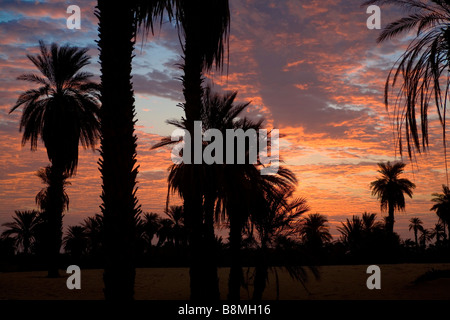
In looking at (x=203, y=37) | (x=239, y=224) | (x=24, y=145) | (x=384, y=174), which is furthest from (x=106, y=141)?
(x=384, y=174)

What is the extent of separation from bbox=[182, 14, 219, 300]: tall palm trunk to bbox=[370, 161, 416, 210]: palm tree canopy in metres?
39.2

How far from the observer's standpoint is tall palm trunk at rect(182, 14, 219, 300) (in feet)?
38.1

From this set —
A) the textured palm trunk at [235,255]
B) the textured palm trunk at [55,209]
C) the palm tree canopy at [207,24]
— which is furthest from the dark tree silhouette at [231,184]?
the textured palm trunk at [55,209]

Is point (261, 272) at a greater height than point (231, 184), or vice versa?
point (231, 184)

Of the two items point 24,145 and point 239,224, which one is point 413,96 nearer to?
point 239,224

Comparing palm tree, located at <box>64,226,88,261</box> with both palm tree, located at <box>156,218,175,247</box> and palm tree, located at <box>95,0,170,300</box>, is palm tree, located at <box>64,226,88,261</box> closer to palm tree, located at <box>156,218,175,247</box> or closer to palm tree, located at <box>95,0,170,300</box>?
palm tree, located at <box>156,218,175,247</box>

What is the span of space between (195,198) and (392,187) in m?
40.4

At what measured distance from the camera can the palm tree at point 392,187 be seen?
4638cm

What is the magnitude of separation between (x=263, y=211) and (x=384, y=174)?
1503 inches

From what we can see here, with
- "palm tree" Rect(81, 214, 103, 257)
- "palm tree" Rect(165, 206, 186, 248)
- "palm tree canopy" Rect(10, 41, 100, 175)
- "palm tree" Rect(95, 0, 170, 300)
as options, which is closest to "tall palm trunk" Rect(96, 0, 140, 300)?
"palm tree" Rect(95, 0, 170, 300)

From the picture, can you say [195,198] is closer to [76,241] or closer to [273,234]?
[273,234]

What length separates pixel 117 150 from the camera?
22.0ft

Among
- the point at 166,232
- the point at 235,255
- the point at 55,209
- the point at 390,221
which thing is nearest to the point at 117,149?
the point at 235,255

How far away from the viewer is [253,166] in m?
16.6
